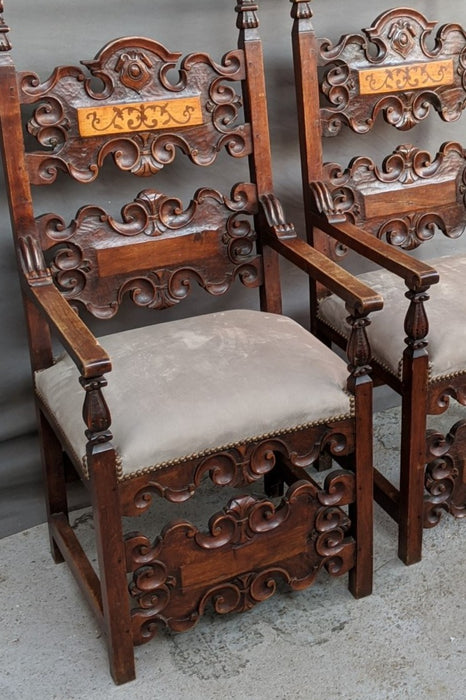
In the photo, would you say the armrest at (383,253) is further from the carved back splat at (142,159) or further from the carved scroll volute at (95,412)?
the carved scroll volute at (95,412)

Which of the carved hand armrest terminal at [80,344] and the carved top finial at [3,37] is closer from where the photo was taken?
the carved hand armrest terminal at [80,344]

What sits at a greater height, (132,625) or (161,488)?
(161,488)

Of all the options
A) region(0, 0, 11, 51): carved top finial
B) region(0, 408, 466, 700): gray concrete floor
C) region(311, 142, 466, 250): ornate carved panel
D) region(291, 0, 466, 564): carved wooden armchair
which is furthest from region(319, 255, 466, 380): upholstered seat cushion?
region(0, 0, 11, 51): carved top finial

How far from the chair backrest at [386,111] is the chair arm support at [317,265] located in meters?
0.12

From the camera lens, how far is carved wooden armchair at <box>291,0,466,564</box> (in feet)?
5.78

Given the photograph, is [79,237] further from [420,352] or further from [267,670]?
[267,670]

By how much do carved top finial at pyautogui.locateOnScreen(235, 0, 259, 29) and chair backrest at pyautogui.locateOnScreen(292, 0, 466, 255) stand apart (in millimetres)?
108

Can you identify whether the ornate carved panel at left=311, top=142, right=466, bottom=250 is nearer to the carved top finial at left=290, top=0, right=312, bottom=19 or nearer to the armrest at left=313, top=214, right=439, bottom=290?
the armrest at left=313, top=214, right=439, bottom=290

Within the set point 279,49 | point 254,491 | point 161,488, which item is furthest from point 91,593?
point 279,49

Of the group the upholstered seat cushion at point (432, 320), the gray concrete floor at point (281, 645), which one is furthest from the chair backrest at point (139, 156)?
the gray concrete floor at point (281, 645)

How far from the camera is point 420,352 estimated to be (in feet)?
5.66

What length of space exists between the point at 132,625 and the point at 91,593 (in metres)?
0.14

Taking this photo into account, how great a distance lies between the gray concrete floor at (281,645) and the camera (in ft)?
5.34

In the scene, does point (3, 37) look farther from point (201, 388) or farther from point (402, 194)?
point (402, 194)
